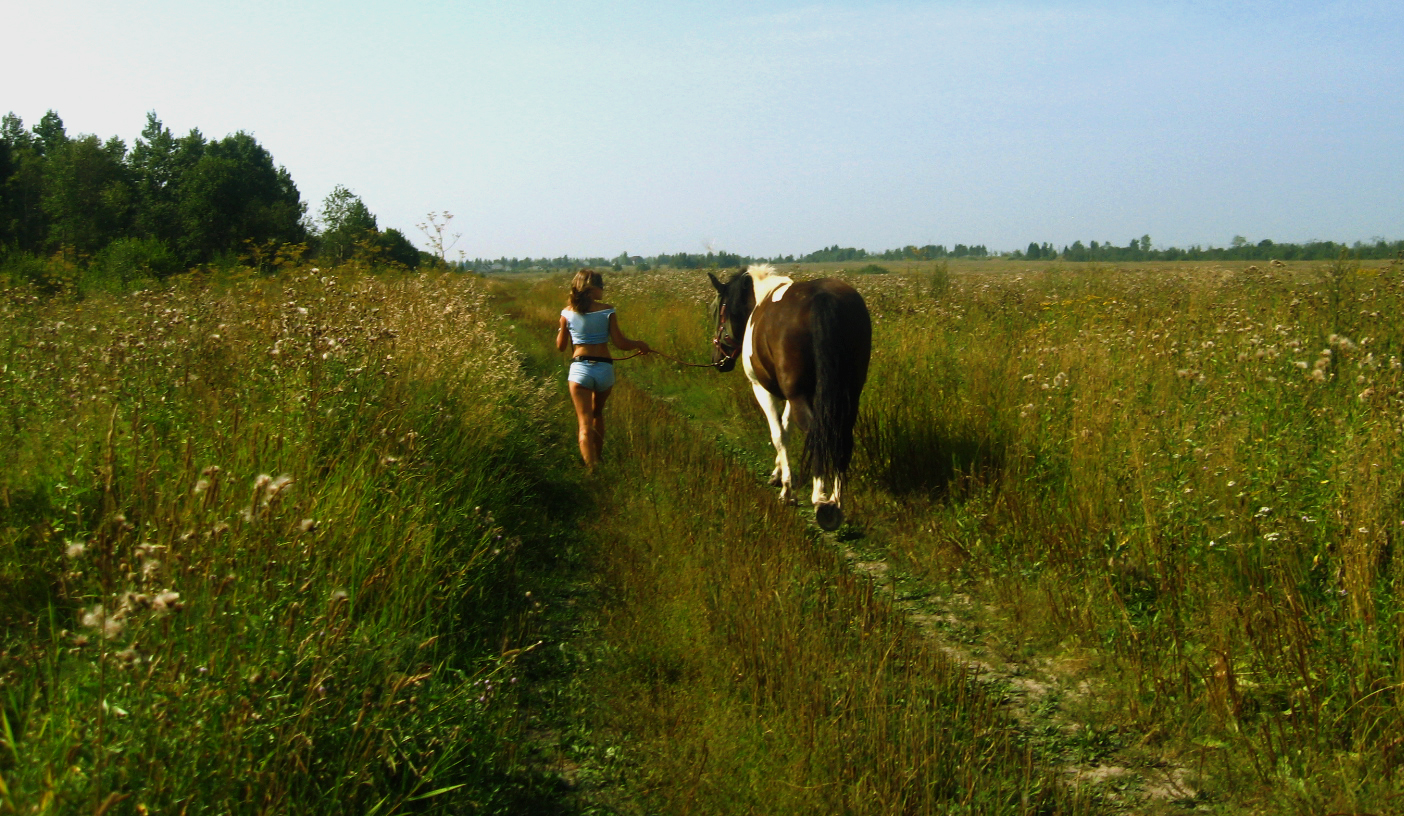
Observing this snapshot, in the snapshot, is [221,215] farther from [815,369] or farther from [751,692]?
[751,692]

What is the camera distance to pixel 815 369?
22.5ft

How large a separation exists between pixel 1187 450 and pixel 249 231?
4707 centimetres

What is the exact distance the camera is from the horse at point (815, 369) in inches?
253

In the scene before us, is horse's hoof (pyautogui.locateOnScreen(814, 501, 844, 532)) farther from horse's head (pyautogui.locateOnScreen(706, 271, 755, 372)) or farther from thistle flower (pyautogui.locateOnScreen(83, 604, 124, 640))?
thistle flower (pyautogui.locateOnScreen(83, 604, 124, 640))

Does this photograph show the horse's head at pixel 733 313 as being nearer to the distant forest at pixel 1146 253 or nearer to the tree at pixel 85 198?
the distant forest at pixel 1146 253

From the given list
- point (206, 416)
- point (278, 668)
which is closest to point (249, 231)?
point (206, 416)

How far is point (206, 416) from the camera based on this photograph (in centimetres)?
468

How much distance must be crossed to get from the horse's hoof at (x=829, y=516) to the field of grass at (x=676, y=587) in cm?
12

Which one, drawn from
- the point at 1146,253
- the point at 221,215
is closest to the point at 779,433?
the point at 1146,253

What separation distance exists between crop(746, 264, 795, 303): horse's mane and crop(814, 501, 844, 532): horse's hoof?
7.65ft

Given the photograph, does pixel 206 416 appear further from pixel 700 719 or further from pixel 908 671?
pixel 908 671

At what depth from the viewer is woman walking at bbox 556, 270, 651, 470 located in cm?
761

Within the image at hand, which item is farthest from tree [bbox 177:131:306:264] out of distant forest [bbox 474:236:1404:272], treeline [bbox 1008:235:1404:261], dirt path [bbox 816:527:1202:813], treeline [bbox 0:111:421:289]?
dirt path [bbox 816:527:1202:813]

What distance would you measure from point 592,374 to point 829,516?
2.60 m
